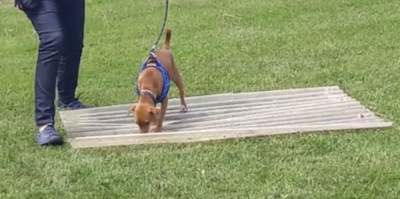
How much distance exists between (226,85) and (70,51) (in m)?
1.51

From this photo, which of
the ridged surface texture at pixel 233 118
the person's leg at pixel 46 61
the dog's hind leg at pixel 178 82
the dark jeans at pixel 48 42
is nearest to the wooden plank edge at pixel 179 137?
the ridged surface texture at pixel 233 118

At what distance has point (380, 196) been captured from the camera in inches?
181

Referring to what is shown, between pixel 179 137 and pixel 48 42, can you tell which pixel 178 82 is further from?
pixel 48 42

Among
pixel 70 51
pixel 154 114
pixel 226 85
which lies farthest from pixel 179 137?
pixel 226 85

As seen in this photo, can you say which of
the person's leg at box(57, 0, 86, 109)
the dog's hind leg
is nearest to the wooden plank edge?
the dog's hind leg

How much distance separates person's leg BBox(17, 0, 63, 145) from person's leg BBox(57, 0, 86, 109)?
1.09 ft

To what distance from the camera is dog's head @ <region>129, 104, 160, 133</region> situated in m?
5.64

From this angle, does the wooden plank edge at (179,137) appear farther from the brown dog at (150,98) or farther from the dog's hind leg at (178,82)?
the dog's hind leg at (178,82)

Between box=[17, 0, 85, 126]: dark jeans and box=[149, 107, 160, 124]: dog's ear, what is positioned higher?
box=[17, 0, 85, 126]: dark jeans

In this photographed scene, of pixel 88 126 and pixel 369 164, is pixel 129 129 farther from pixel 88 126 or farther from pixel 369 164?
pixel 369 164

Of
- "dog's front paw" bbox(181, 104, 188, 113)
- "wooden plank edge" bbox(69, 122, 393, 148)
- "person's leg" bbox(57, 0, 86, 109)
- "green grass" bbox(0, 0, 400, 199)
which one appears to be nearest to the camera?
"green grass" bbox(0, 0, 400, 199)

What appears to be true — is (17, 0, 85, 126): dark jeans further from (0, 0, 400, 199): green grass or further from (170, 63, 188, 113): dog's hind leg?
(170, 63, 188, 113): dog's hind leg

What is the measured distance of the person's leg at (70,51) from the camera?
620 centimetres

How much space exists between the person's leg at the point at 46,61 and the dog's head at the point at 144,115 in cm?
53
